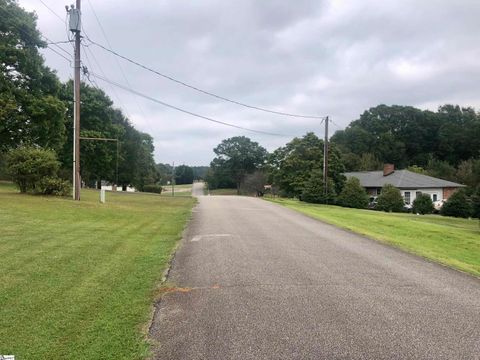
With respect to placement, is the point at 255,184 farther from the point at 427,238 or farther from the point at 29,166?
the point at 427,238

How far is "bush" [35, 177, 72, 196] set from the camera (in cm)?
2289

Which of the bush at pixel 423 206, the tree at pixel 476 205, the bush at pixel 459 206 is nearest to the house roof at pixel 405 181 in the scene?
the bush at pixel 423 206

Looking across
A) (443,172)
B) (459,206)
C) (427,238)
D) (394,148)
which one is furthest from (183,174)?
(427,238)

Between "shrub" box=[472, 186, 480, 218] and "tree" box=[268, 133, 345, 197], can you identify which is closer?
"shrub" box=[472, 186, 480, 218]

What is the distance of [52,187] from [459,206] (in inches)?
1419

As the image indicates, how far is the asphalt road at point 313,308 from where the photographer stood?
4383 mm

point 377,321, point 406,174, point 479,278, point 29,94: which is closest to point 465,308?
point 377,321

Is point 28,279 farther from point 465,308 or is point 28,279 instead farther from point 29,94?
point 29,94

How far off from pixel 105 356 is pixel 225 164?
10623 centimetres

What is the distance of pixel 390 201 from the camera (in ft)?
157

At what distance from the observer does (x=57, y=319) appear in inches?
198

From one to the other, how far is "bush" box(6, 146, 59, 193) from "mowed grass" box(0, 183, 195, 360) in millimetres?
9367

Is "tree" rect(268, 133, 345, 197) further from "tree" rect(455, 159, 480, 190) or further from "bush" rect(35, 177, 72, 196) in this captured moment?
"bush" rect(35, 177, 72, 196)

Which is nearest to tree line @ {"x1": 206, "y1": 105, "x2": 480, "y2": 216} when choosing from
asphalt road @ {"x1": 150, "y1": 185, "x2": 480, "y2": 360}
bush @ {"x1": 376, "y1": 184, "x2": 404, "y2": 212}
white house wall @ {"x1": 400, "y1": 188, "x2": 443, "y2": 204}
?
white house wall @ {"x1": 400, "y1": 188, "x2": 443, "y2": 204}
